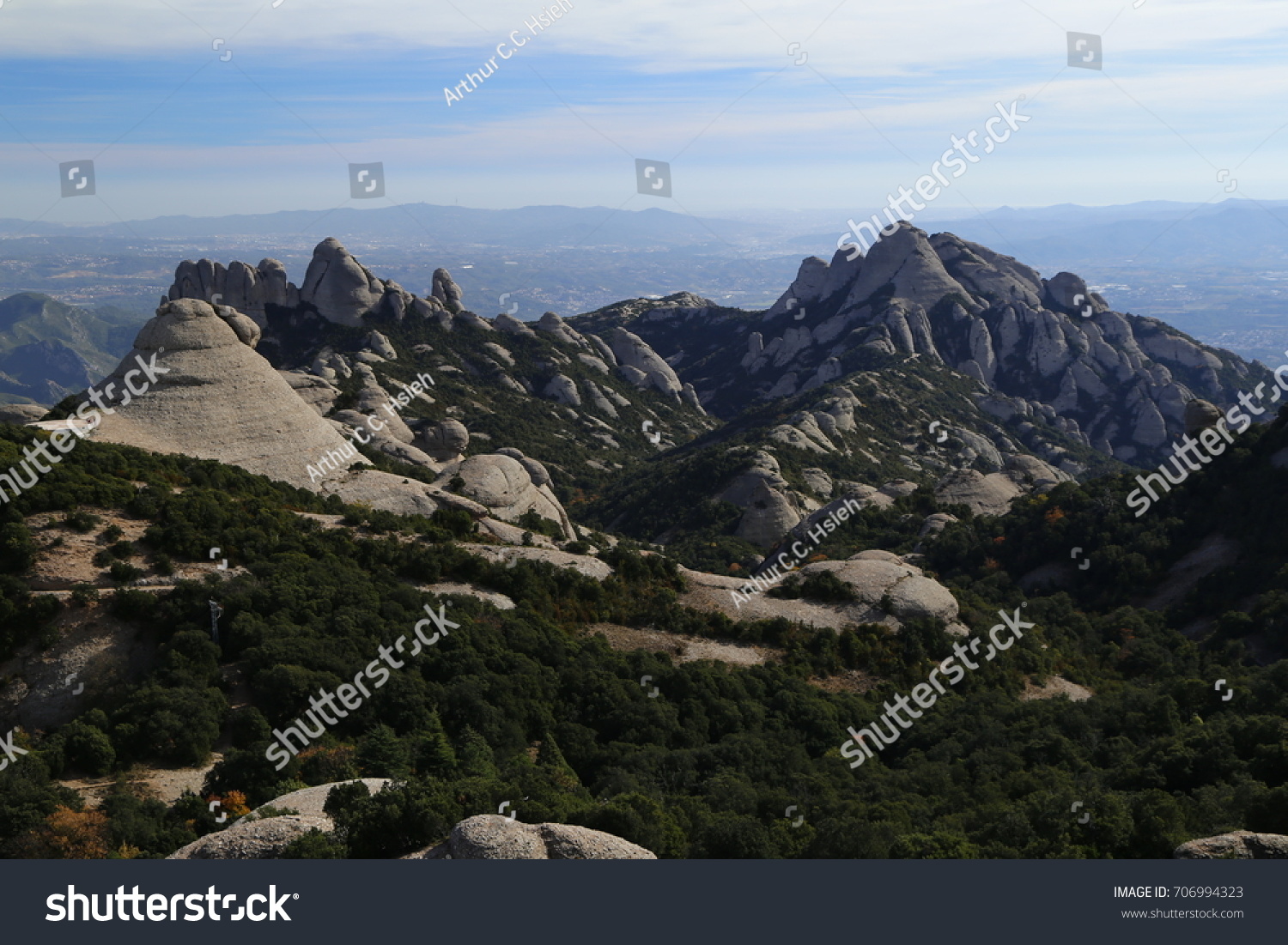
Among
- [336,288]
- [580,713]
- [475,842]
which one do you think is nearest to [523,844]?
[475,842]

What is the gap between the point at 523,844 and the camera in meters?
14.5

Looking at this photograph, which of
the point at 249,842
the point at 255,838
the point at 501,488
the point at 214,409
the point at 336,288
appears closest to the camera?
the point at 249,842

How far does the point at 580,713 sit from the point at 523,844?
15631mm

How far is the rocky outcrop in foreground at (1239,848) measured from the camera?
49.2 ft

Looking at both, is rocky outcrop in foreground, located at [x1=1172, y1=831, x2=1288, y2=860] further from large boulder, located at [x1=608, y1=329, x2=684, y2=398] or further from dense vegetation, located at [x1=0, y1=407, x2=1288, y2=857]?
large boulder, located at [x1=608, y1=329, x2=684, y2=398]

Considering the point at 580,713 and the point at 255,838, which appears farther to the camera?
the point at 580,713

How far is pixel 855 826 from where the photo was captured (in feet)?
59.3

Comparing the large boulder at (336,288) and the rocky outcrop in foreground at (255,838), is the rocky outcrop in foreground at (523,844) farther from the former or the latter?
the large boulder at (336,288)

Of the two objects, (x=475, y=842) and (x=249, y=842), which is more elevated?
(x=475, y=842)

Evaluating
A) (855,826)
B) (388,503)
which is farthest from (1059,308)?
(855,826)

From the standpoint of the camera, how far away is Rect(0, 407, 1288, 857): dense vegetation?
18.5 m

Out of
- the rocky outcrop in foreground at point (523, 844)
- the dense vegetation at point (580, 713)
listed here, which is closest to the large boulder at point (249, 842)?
the dense vegetation at point (580, 713)

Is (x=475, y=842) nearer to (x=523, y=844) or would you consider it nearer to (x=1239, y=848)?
(x=523, y=844)

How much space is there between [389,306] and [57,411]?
200 ft
